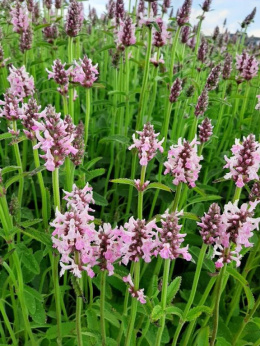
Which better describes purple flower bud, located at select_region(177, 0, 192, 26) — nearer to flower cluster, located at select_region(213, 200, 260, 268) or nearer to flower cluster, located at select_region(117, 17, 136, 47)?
flower cluster, located at select_region(117, 17, 136, 47)

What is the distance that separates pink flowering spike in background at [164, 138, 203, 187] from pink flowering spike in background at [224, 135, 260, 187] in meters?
0.15

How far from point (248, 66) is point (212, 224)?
2.44m

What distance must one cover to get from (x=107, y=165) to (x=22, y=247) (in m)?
1.84

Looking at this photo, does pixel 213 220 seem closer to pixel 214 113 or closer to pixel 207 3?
pixel 214 113

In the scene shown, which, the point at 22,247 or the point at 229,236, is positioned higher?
the point at 229,236

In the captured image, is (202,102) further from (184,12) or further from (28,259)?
(28,259)

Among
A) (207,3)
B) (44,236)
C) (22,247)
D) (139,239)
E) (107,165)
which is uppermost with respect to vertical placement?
(207,3)

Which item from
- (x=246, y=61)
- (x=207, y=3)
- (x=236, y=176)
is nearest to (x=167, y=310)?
(x=236, y=176)

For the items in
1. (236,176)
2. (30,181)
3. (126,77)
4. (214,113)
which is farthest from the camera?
(214,113)

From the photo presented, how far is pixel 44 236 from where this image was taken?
1.73 m

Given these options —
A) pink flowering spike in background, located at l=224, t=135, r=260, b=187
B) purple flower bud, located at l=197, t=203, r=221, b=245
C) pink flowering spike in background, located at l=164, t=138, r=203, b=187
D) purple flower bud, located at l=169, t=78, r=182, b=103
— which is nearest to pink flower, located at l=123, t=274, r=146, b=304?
purple flower bud, located at l=197, t=203, r=221, b=245

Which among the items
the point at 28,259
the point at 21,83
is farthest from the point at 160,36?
the point at 28,259

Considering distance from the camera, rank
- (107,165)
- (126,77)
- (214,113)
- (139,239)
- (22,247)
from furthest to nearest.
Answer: (214,113) < (107,165) < (126,77) < (22,247) < (139,239)

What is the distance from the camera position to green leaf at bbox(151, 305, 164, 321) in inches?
58.5
